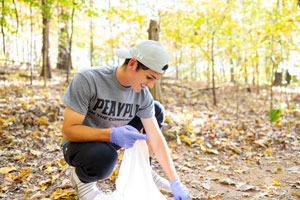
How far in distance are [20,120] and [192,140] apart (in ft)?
8.99

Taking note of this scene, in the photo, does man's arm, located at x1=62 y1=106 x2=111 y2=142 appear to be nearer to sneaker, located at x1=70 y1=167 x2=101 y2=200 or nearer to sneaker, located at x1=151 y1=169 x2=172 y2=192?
sneaker, located at x1=70 y1=167 x2=101 y2=200

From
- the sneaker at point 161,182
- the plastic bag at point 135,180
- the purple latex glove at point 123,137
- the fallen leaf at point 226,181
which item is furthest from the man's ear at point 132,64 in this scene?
the fallen leaf at point 226,181

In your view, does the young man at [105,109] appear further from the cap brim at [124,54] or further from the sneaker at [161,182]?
the sneaker at [161,182]

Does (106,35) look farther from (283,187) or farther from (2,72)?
(283,187)

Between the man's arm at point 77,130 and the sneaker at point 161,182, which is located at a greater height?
the man's arm at point 77,130

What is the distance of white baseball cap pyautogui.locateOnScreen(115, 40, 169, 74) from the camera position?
160cm

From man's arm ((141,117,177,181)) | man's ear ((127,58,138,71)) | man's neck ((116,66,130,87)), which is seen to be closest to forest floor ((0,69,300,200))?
man's arm ((141,117,177,181))

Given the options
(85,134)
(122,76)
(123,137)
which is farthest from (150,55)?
(85,134)

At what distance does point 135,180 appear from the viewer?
1720 millimetres

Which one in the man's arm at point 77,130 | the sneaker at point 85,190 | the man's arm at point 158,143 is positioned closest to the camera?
the man's arm at point 77,130

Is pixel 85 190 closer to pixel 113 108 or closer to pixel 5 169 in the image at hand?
pixel 113 108

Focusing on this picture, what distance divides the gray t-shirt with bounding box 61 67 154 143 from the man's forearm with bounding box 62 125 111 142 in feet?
0.37

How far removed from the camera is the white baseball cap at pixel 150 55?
1604 mm

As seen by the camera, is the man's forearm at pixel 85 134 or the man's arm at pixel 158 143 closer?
the man's forearm at pixel 85 134
